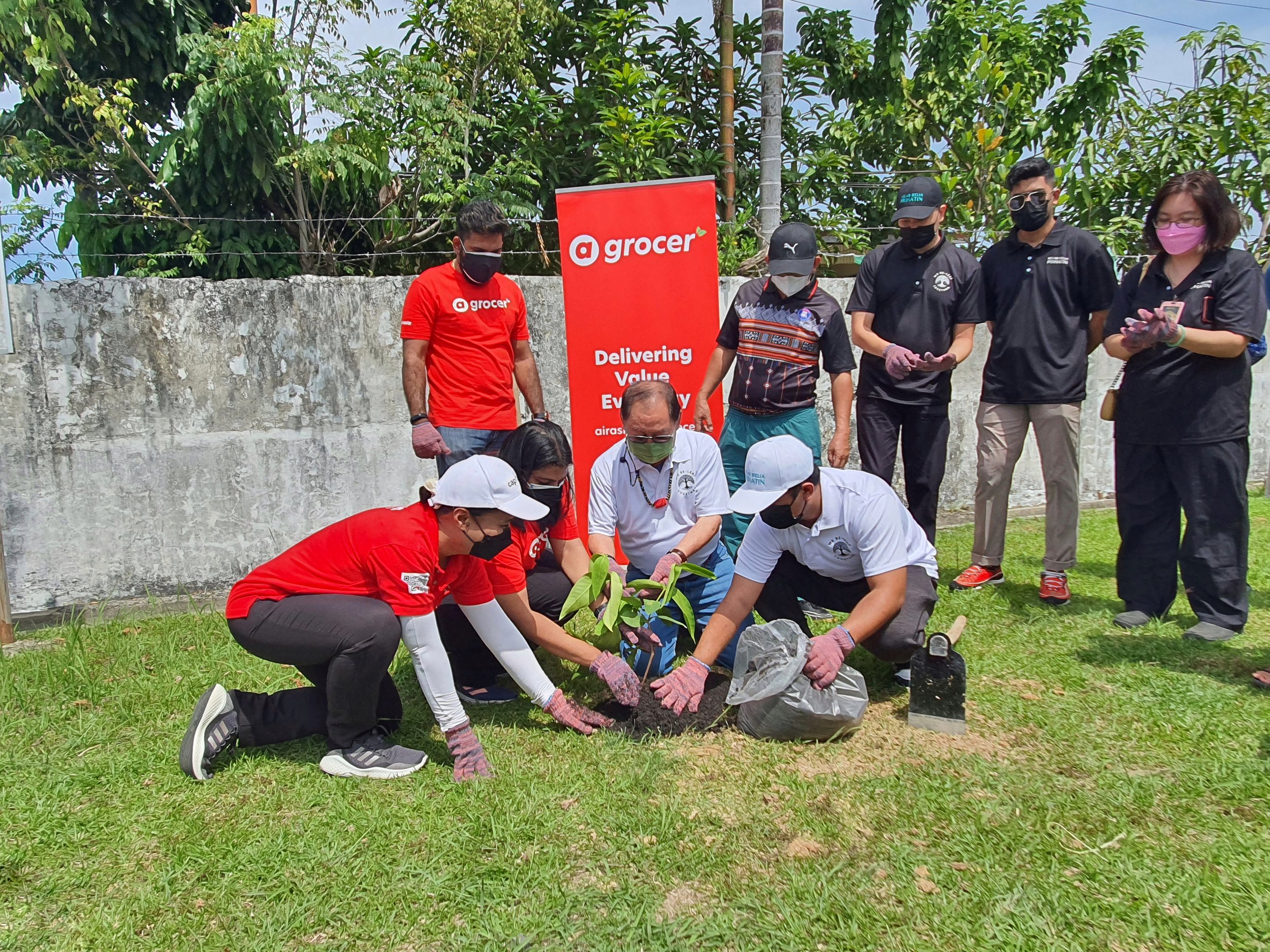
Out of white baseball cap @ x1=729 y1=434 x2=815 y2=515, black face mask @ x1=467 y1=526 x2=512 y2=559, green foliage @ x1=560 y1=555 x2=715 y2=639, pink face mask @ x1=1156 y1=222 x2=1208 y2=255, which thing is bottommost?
green foliage @ x1=560 y1=555 x2=715 y2=639

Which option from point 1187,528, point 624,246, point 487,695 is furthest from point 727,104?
point 487,695

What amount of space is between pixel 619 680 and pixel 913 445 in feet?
7.16

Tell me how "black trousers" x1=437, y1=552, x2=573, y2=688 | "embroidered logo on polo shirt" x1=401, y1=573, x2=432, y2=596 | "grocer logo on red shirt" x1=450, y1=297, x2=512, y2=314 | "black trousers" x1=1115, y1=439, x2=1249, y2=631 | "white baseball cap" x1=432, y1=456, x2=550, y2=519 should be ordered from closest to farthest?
"white baseball cap" x1=432, y1=456, x2=550, y2=519 < "embroidered logo on polo shirt" x1=401, y1=573, x2=432, y2=596 < "black trousers" x1=437, y1=552, x2=573, y2=688 < "black trousers" x1=1115, y1=439, x2=1249, y2=631 < "grocer logo on red shirt" x1=450, y1=297, x2=512, y2=314

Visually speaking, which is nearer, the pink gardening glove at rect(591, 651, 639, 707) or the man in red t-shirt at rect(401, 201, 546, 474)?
the pink gardening glove at rect(591, 651, 639, 707)

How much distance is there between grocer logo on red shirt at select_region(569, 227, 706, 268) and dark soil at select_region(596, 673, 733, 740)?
260 cm

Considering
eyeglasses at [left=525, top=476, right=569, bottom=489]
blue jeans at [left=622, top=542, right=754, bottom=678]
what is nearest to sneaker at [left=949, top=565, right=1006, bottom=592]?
blue jeans at [left=622, top=542, right=754, bottom=678]

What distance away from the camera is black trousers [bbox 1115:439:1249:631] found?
399 cm

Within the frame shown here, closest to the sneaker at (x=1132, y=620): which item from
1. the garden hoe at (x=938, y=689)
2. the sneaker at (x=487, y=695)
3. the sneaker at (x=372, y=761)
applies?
the garden hoe at (x=938, y=689)

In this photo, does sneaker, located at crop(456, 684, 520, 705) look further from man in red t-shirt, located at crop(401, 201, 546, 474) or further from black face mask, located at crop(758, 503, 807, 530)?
black face mask, located at crop(758, 503, 807, 530)

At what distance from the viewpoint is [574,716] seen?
3.41 metres

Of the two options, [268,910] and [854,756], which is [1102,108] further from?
[268,910]

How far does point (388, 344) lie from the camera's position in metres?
5.62

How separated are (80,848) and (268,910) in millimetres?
770

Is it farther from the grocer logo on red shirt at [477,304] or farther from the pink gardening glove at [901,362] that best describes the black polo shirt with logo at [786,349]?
the grocer logo on red shirt at [477,304]
